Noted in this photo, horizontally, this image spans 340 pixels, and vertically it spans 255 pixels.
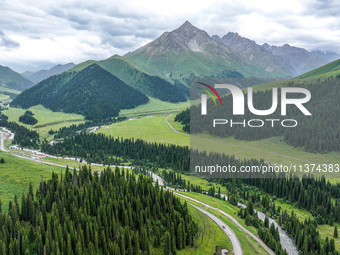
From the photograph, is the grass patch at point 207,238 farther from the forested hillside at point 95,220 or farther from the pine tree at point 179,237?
the forested hillside at point 95,220

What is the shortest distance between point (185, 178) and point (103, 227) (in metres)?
107

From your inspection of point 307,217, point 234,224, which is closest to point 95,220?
point 234,224

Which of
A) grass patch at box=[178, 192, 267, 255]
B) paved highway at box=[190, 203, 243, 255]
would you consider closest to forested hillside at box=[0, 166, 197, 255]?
paved highway at box=[190, 203, 243, 255]

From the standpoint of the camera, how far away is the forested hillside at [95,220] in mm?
80875

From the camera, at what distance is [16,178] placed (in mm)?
125125

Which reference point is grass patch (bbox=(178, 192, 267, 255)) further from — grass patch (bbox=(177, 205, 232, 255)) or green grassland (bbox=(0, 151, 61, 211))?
green grassland (bbox=(0, 151, 61, 211))

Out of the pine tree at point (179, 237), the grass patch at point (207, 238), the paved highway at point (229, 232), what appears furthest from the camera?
the paved highway at point (229, 232)

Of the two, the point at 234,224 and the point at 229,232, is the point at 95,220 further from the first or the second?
the point at 234,224

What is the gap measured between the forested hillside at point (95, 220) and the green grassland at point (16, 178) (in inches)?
402

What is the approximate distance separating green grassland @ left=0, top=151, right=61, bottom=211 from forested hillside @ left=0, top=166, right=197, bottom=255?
10.2m

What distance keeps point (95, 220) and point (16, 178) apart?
183 feet

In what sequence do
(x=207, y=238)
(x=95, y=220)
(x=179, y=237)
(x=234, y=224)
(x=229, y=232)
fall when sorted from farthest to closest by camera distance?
(x=234, y=224), (x=229, y=232), (x=207, y=238), (x=179, y=237), (x=95, y=220)

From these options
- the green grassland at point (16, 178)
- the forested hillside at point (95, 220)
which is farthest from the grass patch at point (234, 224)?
the green grassland at point (16, 178)

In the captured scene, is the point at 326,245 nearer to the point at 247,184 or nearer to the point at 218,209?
the point at 218,209
